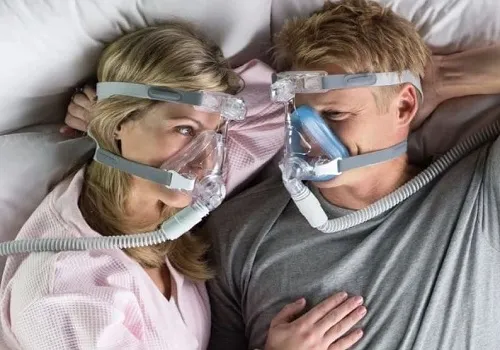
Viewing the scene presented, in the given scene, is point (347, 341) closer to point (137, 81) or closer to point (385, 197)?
point (385, 197)

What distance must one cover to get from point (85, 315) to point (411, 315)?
740 mm

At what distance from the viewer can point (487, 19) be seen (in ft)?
5.93

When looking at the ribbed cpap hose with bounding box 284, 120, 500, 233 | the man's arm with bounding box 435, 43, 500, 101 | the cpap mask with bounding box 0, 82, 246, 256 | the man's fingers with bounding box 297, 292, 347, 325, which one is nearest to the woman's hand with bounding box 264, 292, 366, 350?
the man's fingers with bounding box 297, 292, 347, 325

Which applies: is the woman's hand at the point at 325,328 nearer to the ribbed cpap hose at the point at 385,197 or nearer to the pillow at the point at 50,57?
the ribbed cpap hose at the point at 385,197

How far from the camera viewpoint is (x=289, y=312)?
172cm

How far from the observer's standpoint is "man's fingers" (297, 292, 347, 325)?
1.67 m

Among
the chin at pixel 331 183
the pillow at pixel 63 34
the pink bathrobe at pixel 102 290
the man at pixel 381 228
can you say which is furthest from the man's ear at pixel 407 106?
the pillow at pixel 63 34

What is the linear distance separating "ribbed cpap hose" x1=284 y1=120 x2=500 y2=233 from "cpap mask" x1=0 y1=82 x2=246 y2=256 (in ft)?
0.60

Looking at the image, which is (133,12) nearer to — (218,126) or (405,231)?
(218,126)

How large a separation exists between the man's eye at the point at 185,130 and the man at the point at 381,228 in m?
0.26

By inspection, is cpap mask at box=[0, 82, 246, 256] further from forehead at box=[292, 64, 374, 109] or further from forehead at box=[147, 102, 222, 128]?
forehead at box=[292, 64, 374, 109]

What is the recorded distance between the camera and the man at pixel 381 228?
163 centimetres

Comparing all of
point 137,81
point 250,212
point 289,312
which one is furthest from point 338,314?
point 137,81

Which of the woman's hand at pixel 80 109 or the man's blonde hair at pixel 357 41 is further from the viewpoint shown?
the woman's hand at pixel 80 109
